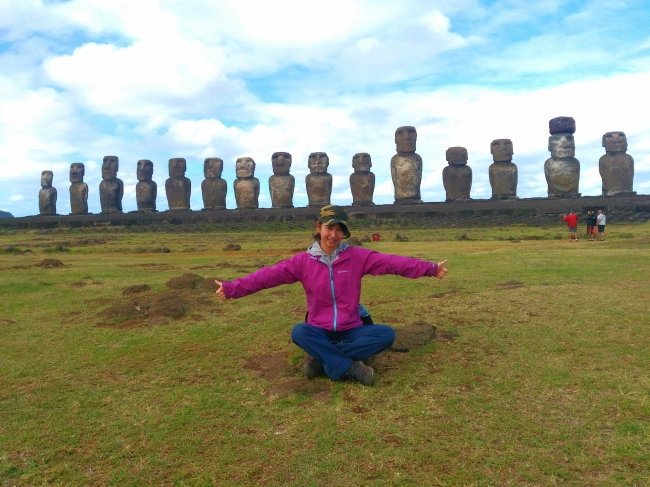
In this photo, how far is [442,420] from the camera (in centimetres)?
325

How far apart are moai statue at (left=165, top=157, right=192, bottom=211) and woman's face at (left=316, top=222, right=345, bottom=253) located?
98.6 feet

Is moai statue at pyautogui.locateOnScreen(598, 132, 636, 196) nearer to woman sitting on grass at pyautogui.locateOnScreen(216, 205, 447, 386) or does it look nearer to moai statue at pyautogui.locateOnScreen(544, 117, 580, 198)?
moai statue at pyautogui.locateOnScreen(544, 117, 580, 198)

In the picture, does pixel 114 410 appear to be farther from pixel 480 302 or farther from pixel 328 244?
pixel 480 302

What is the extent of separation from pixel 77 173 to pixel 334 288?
3579 centimetres

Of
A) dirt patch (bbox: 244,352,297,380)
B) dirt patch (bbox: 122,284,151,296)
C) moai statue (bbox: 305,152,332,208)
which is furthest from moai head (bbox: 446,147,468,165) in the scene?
dirt patch (bbox: 244,352,297,380)

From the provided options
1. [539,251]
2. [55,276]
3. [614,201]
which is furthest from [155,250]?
[614,201]

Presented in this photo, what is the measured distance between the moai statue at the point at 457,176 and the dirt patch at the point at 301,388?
25.7 m

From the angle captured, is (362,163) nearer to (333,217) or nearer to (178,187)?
(178,187)

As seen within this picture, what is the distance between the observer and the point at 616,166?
89.3 feet

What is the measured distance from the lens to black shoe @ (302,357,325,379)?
4008 mm

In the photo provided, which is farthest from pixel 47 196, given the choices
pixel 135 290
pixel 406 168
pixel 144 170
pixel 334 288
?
pixel 334 288

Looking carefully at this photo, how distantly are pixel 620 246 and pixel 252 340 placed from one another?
1089 centimetres

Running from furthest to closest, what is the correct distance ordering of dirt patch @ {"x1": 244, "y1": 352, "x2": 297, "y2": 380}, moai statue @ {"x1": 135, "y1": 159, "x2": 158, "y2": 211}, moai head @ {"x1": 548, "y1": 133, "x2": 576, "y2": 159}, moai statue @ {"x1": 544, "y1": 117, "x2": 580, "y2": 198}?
moai statue @ {"x1": 135, "y1": 159, "x2": 158, "y2": 211} → moai head @ {"x1": 548, "y1": 133, "x2": 576, "y2": 159} → moai statue @ {"x1": 544, "y1": 117, "x2": 580, "y2": 198} → dirt patch @ {"x1": 244, "y1": 352, "x2": 297, "y2": 380}

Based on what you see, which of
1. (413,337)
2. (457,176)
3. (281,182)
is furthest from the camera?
(281,182)
